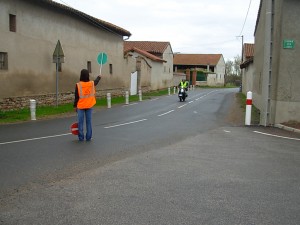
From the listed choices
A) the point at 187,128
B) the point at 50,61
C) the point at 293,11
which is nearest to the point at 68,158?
the point at 187,128

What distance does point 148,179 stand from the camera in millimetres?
5934

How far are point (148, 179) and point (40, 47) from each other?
15.7 metres

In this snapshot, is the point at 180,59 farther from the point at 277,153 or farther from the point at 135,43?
the point at 277,153

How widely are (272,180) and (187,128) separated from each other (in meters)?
6.64

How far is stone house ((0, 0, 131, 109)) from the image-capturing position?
1727 centimetres

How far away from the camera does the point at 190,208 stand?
15.1 feet

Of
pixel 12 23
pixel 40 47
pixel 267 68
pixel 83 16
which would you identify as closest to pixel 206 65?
pixel 83 16

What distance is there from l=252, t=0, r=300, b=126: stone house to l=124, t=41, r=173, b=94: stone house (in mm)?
22868

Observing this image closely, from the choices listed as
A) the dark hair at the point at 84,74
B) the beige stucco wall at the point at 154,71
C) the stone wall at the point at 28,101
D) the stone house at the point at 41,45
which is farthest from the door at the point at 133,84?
the dark hair at the point at 84,74

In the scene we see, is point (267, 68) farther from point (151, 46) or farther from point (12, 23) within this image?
point (151, 46)

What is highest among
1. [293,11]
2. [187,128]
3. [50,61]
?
[293,11]

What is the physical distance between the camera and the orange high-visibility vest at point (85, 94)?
31.4 ft

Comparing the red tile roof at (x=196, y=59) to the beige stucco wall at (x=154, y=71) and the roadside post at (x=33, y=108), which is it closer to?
the beige stucco wall at (x=154, y=71)

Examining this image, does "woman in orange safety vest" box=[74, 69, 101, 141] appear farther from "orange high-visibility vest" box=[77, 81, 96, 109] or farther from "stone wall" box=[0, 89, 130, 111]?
"stone wall" box=[0, 89, 130, 111]
